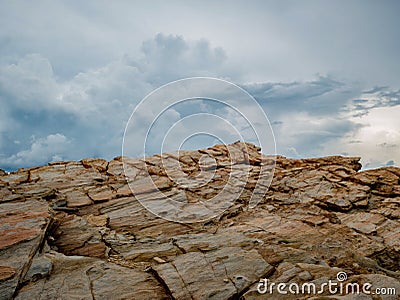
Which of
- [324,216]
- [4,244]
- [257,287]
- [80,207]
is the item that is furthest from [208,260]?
[80,207]

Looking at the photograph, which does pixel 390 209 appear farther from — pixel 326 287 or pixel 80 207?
pixel 80 207

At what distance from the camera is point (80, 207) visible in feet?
71.3

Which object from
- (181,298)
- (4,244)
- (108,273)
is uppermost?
(4,244)

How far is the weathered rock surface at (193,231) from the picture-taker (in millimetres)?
11461

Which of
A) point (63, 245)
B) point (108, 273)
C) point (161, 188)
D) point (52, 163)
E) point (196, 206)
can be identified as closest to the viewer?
point (108, 273)

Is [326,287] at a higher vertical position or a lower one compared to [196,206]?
lower

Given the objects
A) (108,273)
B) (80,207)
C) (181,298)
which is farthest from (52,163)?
(181,298)

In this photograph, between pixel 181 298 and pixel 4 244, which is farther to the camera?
pixel 4 244

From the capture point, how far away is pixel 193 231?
18203mm

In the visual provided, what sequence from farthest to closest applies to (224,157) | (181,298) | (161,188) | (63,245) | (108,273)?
(224,157), (161,188), (63,245), (108,273), (181,298)

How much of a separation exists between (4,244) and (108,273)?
197 inches

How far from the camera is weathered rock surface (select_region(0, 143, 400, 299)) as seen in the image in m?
11.5

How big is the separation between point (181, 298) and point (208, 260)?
8.54ft

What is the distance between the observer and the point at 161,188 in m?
24.6
